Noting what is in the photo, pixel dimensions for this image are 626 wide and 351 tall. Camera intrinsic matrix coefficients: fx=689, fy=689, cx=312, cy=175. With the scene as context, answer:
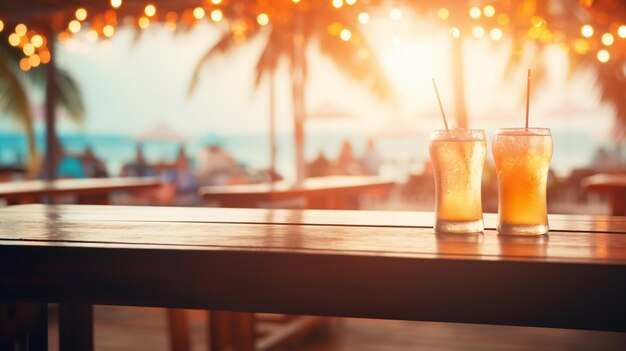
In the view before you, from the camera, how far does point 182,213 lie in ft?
5.52

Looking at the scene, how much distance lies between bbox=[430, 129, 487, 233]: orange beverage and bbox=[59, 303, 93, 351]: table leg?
859mm

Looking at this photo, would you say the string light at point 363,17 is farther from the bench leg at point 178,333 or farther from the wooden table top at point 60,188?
the bench leg at point 178,333

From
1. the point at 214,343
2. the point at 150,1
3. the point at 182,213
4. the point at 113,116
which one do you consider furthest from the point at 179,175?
the point at 113,116

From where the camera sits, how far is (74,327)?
157 cm

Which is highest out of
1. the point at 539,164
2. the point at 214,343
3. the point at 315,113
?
the point at 315,113

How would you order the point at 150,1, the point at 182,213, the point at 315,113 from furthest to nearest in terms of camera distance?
the point at 315,113, the point at 150,1, the point at 182,213

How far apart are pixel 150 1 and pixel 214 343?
2.95 meters

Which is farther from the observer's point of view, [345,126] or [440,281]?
[345,126]

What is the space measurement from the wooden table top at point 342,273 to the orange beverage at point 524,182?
38 mm

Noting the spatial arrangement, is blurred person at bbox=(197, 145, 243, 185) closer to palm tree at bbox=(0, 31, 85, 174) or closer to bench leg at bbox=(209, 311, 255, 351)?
palm tree at bbox=(0, 31, 85, 174)

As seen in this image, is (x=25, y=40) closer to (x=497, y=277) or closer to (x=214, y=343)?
(x=214, y=343)

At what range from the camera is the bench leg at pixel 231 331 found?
2.62 metres

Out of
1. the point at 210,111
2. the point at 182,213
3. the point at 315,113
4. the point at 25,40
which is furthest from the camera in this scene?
the point at 210,111

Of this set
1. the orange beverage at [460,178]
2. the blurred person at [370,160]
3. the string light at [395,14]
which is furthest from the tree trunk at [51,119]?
the blurred person at [370,160]
